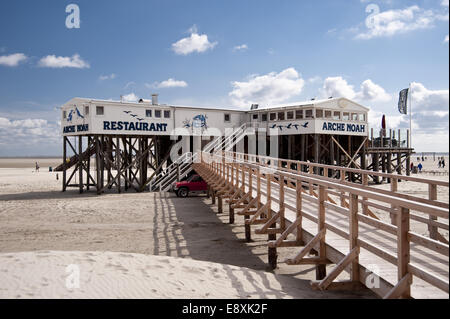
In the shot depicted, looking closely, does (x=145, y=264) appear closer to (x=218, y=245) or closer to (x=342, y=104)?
(x=218, y=245)

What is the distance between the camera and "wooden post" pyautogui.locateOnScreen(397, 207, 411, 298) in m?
4.22

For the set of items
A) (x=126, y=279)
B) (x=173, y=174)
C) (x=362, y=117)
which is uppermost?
(x=362, y=117)

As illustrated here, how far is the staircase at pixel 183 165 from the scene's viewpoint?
26.8 m

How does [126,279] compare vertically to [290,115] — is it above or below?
below

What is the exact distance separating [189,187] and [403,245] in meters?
19.7

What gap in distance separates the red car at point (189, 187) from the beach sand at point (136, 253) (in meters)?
1.07

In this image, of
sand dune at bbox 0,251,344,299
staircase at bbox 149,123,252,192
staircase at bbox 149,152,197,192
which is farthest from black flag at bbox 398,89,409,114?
sand dune at bbox 0,251,344,299

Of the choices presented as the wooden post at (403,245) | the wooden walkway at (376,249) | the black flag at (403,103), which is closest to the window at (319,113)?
the black flag at (403,103)

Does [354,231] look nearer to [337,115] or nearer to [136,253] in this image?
[136,253]

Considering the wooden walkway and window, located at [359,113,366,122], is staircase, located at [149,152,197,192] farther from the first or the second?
the wooden walkway

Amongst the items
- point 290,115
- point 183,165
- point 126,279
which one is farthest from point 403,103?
point 126,279

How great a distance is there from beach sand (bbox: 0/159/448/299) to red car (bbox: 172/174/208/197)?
1065 millimetres

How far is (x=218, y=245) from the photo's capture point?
1167cm

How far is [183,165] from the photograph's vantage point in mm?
28125
